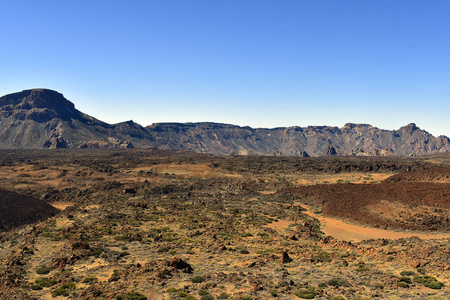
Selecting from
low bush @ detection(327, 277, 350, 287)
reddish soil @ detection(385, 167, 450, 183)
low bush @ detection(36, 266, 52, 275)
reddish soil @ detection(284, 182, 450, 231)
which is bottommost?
low bush @ detection(36, 266, 52, 275)

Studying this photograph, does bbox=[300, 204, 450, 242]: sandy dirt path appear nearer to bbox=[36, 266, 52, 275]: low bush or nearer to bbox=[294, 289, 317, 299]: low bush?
bbox=[294, 289, 317, 299]: low bush

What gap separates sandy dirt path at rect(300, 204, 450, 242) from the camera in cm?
4822

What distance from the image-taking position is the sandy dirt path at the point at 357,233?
48.2 metres

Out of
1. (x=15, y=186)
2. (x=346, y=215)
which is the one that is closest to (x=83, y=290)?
(x=346, y=215)

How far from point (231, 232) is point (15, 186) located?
268 ft

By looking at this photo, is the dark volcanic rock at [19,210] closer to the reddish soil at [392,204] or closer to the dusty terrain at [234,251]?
the dusty terrain at [234,251]

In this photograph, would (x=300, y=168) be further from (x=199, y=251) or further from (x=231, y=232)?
(x=199, y=251)

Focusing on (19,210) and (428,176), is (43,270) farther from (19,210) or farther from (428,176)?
(428,176)

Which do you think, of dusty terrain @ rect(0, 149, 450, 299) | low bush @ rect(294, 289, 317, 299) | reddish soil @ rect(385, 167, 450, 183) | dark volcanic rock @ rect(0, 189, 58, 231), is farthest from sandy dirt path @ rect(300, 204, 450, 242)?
dark volcanic rock @ rect(0, 189, 58, 231)

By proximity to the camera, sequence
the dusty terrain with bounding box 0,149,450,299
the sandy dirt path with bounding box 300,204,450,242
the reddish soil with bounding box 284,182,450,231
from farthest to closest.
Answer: the reddish soil with bounding box 284,182,450,231 < the sandy dirt path with bounding box 300,204,450,242 < the dusty terrain with bounding box 0,149,450,299

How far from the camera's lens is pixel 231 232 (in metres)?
46.1

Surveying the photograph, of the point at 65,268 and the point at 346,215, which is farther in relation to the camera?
the point at 346,215

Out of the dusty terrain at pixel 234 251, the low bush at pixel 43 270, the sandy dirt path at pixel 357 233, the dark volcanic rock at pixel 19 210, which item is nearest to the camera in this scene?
the dusty terrain at pixel 234 251

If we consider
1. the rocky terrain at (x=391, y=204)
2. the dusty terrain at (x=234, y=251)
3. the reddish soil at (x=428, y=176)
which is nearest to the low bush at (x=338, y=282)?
the dusty terrain at (x=234, y=251)
